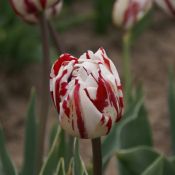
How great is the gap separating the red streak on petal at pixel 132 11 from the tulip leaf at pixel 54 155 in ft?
1.24

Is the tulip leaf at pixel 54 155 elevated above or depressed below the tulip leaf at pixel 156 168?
above

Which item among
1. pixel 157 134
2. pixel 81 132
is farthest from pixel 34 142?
pixel 157 134

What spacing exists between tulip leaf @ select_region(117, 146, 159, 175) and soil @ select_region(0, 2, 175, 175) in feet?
4.37

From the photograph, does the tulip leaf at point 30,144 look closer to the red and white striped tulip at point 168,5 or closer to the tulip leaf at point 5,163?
the tulip leaf at point 5,163

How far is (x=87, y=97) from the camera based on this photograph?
1315 millimetres

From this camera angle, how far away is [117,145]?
6.64 ft

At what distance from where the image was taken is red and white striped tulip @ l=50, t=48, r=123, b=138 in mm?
1316

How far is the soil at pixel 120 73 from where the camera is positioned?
136 inches

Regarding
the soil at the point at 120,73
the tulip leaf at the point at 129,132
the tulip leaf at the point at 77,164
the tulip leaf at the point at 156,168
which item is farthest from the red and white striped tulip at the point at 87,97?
the soil at the point at 120,73

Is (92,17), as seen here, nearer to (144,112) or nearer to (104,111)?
(144,112)

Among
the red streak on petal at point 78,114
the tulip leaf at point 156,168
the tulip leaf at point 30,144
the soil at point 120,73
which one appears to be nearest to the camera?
the red streak on petal at point 78,114

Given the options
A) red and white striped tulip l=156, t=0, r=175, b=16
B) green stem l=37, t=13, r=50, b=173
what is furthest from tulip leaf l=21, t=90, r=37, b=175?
red and white striped tulip l=156, t=0, r=175, b=16

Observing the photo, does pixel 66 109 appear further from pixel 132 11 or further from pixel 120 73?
pixel 120 73

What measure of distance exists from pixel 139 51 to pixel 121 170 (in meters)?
2.26
